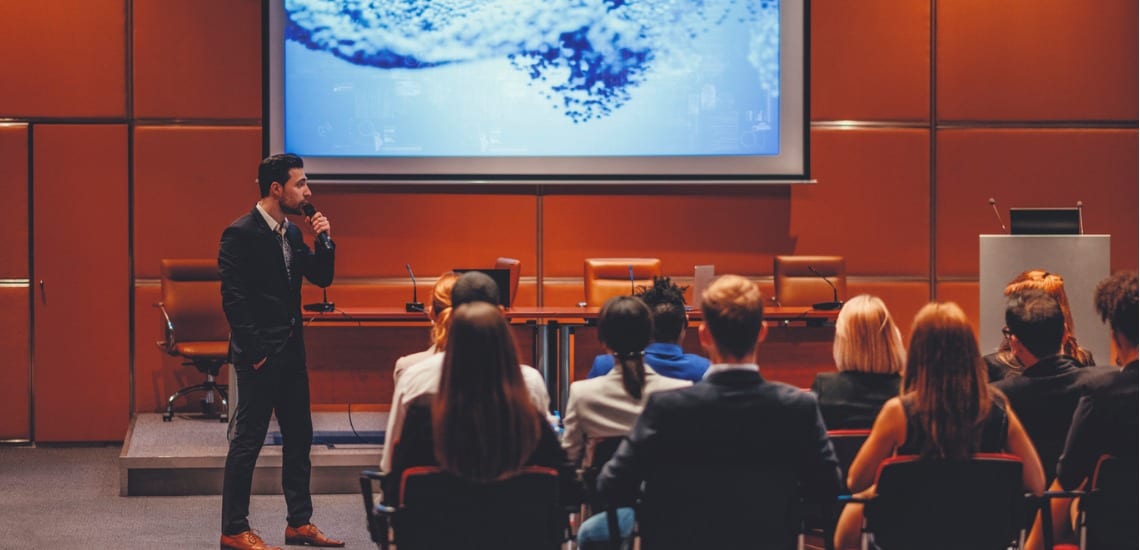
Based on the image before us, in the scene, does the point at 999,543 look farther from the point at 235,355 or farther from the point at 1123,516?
the point at 235,355

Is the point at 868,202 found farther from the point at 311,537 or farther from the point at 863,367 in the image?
the point at 863,367

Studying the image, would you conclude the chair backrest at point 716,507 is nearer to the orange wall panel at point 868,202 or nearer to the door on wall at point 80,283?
the orange wall panel at point 868,202

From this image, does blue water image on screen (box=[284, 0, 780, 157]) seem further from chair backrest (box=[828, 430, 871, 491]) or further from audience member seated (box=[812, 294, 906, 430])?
chair backrest (box=[828, 430, 871, 491])

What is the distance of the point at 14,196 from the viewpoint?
22.7 feet

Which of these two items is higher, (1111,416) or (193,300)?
(193,300)

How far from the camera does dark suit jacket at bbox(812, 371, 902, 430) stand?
3.12 metres

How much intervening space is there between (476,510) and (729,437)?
568 millimetres

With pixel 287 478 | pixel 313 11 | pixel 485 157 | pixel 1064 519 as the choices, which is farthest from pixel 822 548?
pixel 313 11

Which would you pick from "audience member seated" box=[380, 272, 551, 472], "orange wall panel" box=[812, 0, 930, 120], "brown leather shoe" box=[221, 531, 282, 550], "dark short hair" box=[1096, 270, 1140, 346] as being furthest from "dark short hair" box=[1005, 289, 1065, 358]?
"orange wall panel" box=[812, 0, 930, 120]

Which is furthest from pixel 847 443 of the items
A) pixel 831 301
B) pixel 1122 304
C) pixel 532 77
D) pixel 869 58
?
pixel 869 58

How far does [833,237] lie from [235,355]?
426cm

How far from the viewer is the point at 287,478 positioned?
14.8 ft

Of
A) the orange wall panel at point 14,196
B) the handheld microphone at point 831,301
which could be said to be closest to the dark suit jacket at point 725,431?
the handheld microphone at point 831,301

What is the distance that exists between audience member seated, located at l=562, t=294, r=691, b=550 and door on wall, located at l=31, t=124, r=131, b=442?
15.6 ft
